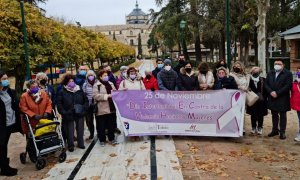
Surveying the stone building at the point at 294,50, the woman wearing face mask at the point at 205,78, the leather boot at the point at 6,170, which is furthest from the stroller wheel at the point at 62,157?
the stone building at the point at 294,50

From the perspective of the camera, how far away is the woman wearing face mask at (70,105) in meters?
7.62

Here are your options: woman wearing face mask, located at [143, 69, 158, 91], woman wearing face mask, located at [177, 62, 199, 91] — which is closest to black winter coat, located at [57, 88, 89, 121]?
woman wearing face mask, located at [143, 69, 158, 91]

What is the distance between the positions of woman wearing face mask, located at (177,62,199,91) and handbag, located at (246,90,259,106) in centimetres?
119

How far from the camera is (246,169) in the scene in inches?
Result: 252

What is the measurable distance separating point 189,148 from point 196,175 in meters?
1.66

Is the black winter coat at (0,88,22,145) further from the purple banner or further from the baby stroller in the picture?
the purple banner

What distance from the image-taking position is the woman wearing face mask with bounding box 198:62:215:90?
27.7 ft

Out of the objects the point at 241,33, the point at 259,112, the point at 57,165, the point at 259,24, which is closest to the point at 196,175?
the point at 57,165

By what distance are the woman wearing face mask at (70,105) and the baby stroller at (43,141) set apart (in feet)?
1.74

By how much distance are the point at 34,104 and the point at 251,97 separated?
479cm

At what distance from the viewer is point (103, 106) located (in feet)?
26.8

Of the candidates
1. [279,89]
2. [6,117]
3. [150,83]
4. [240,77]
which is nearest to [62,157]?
[6,117]

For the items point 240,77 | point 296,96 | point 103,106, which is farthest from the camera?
point 240,77

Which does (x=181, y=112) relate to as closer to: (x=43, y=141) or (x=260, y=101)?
(x=260, y=101)
